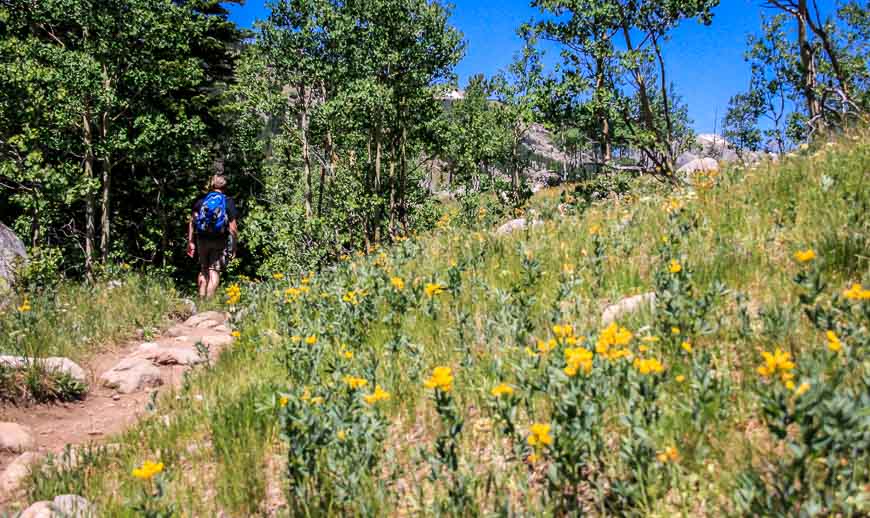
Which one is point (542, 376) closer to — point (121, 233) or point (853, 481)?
point (853, 481)

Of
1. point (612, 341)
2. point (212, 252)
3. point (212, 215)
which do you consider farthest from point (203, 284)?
point (612, 341)

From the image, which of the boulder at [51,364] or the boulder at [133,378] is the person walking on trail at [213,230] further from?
the boulder at [51,364]

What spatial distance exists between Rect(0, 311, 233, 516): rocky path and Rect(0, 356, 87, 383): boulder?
22mm

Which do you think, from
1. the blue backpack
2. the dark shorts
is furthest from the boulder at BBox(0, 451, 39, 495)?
the dark shorts

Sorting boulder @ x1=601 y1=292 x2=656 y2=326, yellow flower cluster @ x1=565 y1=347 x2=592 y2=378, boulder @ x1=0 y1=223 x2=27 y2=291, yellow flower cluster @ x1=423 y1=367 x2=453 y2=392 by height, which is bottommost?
yellow flower cluster @ x1=423 y1=367 x2=453 y2=392

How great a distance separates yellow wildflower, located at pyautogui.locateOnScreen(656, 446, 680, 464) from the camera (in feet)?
6.83

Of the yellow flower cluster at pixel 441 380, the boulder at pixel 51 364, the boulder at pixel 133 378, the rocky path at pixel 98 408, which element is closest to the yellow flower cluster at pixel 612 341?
the yellow flower cluster at pixel 441 380

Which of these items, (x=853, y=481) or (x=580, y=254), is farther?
(x=580, y=254)

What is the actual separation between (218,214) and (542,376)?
9747 millimetres

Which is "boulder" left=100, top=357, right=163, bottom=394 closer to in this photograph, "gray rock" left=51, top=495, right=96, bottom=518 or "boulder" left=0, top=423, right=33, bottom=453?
"boulder" left=0, top=423, right=33, bottom=453

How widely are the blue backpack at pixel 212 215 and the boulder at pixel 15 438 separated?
653cm

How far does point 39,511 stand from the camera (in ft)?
9.84

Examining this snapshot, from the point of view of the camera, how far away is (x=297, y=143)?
2692cm

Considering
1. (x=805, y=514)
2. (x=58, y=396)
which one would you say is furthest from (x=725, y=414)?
(x=58, y=396)
